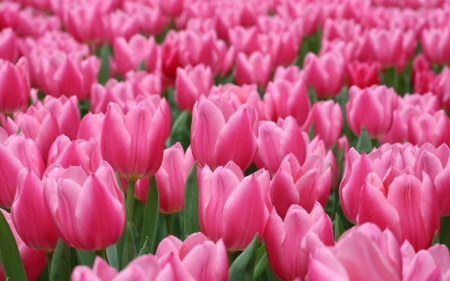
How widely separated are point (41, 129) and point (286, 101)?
65 cm

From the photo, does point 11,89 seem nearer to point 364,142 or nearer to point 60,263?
point 60,263

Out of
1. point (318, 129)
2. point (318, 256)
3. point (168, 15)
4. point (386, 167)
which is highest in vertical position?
point (318, 256)

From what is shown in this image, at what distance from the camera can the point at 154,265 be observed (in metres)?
0.61

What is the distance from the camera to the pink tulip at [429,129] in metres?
1.40

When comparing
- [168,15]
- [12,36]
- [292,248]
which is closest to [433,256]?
[292,248]

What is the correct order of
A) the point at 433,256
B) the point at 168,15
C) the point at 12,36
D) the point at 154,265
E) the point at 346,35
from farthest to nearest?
1. the point at 168,15
2. the point at 346,35
3. the point at 12,36
4. the point at 433,256
5. the point at 154,265

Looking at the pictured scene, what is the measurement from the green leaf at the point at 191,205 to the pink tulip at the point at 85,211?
213 mm

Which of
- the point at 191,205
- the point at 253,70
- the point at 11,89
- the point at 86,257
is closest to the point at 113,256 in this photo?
the point at 86,257

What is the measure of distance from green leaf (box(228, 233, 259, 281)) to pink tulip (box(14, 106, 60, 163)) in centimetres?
57

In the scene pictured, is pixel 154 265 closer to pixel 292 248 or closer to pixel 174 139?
pixel 292 248

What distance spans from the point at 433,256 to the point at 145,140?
52 centimetres

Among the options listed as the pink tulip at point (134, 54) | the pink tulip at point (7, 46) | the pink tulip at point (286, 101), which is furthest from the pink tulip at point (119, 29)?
the pink tulip at point (286, 101)

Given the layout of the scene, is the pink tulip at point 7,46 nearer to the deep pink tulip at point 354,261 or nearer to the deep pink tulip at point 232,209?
the deep pink tulip at point 232,209

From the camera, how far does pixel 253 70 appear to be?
209cm
